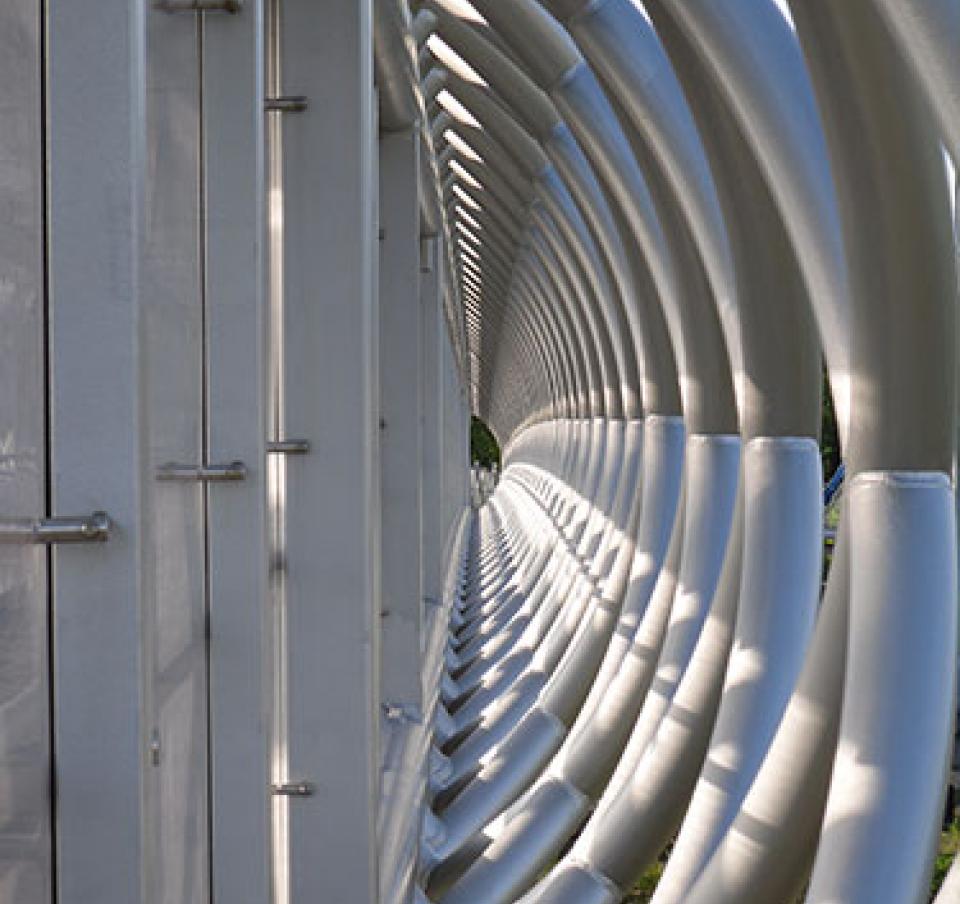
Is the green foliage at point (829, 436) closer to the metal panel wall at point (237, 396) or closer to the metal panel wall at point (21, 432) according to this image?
the metal panel wall at point (237, 396)

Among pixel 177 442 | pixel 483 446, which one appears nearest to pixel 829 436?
pixel 177 442

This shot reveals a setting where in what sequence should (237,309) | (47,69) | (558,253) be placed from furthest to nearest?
(558,253) < (237,309) < (47,69)

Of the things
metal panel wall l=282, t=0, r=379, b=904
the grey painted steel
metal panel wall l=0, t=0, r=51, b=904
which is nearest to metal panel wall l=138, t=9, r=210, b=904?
metal panel wall l=0, t=0, r=51, b=904

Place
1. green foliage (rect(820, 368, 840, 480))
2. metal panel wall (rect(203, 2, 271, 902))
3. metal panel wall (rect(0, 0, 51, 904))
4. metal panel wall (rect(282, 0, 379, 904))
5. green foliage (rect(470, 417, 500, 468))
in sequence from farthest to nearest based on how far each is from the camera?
green foliage (rect(470, 417, 500, 468)), green foliage (rect(820, 368, 840, 480)), metal panel wall (rect(282, 0, 379, 904)), metal panel wall (rect(203, 2, 271, 902)), metal panel wall (rect(0, 0, 51, 904))

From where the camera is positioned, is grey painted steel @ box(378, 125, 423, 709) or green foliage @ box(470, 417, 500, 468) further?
green foliage @ box(470, 417, 500, 468)

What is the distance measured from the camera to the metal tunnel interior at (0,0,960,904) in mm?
3660

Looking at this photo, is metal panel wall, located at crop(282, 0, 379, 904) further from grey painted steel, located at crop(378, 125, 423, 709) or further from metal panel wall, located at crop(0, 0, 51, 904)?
grey painted steel, located at crop(378, 125, 423, 709)

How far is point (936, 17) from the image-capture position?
3725 millimetres

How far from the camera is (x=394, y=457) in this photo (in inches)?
483

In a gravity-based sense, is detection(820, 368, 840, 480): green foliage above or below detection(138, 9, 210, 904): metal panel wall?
above

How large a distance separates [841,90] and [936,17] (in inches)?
60.4

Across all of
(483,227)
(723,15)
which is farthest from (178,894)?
(483,227)

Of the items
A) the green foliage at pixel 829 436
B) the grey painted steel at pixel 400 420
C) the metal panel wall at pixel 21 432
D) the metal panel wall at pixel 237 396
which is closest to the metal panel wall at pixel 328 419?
the metal panel wall at pixel 237 396

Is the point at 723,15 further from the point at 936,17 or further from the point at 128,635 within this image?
the point at 128,635
